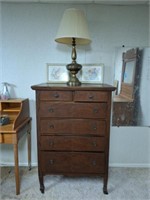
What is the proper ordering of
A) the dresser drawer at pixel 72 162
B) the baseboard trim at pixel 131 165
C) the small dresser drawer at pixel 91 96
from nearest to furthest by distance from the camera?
the small dresser drawer at pixel 91 96, the dresser drawer at pixel 72 162, the baseboard trim at pixel 131 165

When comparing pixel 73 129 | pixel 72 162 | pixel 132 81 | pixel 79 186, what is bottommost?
pixel 79 186

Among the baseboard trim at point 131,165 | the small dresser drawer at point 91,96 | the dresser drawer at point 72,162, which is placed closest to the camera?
the small dresser drawer at point 91,96

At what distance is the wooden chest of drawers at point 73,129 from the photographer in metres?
1.83

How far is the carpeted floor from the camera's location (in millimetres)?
1923

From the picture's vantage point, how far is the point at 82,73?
2359mm

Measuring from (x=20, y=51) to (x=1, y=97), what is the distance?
2.09 feet

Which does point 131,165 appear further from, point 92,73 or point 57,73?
point 57,73

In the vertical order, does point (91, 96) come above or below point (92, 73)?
below

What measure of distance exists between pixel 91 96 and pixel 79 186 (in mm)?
1072

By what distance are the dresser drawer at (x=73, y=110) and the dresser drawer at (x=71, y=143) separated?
239 millimetres

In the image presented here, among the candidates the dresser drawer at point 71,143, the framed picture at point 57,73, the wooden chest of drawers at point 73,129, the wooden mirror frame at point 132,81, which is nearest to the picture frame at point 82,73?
the framed picture at point 57,73

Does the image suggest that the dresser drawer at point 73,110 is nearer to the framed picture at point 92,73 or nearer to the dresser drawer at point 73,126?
the dresser drawer at point 73,126

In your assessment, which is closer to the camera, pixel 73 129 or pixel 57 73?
pixel 73 129

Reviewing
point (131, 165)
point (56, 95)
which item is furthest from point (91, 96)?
point (131, 165)
